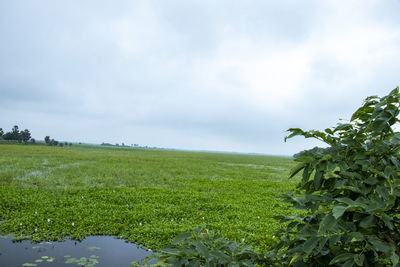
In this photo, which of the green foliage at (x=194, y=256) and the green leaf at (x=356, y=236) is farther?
the green foliage at (x=194, y=256)

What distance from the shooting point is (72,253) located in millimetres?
4117

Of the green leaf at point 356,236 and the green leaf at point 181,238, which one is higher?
the green leaf at point 356,236

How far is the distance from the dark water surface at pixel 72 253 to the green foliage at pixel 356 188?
3520mm

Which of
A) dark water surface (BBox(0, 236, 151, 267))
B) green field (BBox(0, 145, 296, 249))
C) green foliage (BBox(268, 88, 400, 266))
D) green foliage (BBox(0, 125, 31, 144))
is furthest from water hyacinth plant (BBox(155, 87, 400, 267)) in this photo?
green foliage (BBox(0, 125, 31, 144))

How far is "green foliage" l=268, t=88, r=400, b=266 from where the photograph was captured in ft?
3.55

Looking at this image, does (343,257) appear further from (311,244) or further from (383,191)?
(383,191)

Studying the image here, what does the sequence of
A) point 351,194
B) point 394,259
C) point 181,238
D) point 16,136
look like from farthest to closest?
point 16,136 < point 181,238 < point 351,194 < point 394,259

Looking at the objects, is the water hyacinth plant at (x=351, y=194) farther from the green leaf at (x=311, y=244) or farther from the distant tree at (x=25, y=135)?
the distant tree at (x=25, y=135)

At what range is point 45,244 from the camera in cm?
441

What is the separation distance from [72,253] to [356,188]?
178 inches

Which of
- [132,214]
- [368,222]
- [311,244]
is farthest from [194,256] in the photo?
[132,214]

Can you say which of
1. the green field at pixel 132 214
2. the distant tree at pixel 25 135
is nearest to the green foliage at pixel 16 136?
the distant tree at pixel 25 135

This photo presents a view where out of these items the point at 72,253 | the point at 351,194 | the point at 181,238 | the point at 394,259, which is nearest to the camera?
the point at 394,259

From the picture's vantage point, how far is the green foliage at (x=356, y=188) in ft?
3.55
